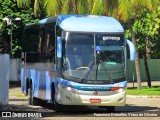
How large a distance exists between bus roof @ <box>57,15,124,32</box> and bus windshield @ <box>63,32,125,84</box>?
23 cm

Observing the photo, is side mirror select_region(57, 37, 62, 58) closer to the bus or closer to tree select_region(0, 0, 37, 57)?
the bus

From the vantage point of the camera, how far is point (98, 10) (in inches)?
1280

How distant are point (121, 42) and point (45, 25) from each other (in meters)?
3.90

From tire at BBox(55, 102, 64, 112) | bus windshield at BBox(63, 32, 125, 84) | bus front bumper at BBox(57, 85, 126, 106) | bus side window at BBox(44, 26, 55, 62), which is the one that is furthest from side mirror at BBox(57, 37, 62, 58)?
tire at BBox(55, 102, 64, 112)

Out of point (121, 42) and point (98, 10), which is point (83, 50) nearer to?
point (121, 42)

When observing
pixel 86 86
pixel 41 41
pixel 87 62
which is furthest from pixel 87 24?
pixel 41 41

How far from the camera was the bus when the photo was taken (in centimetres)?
1816

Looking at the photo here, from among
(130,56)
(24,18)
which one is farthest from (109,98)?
(24,18)

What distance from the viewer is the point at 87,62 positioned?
18.3 meters

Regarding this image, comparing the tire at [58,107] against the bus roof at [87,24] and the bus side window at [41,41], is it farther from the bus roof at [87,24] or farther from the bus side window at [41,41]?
the bus side window at [41,41]

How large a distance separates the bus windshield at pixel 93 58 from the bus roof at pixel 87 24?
225mm

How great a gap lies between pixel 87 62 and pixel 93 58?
27cm

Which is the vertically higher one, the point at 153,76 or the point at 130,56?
the point at 130,56

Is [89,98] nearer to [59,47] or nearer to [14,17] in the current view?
[59,47]
